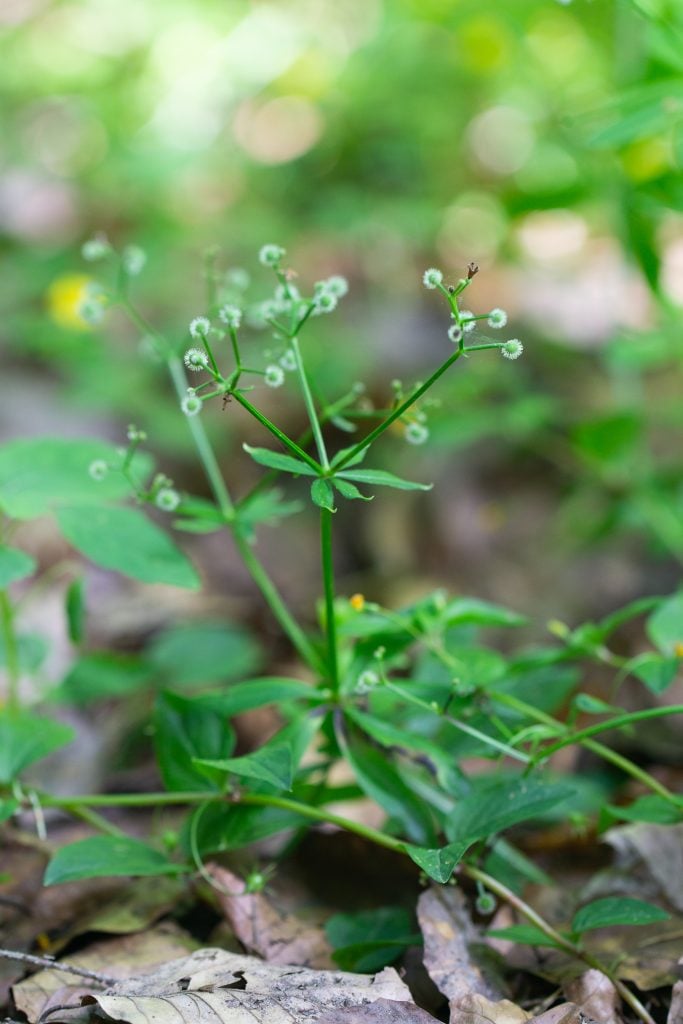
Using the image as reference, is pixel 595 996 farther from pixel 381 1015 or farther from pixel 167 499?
pixel 167 499

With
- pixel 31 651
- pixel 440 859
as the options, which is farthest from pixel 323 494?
pixel 31 651

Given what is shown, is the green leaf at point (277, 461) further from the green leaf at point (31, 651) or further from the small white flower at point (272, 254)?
the green leaf at point (31, 651)

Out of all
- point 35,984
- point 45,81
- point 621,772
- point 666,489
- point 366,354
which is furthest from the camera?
point 45,81

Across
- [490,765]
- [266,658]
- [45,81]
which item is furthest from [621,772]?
[45,81]

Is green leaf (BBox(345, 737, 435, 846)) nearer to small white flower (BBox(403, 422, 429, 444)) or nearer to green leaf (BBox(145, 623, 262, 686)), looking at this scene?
small white flower (BBox(403, 422, 429, 444))

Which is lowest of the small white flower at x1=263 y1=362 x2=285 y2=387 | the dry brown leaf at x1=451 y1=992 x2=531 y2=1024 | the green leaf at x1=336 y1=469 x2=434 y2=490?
the dry brown leaf at x1=451 y1=992 x2=531 y2=1024

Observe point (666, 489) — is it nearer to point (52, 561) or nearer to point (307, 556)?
point (307, 556)

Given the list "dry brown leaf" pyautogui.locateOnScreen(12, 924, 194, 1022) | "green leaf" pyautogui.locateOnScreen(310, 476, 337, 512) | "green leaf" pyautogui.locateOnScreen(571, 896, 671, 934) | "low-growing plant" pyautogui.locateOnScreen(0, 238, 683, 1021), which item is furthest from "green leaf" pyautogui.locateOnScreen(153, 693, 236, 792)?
"green leaf" pyautogui.locateOnScreen(571, 896, 671, 934)
